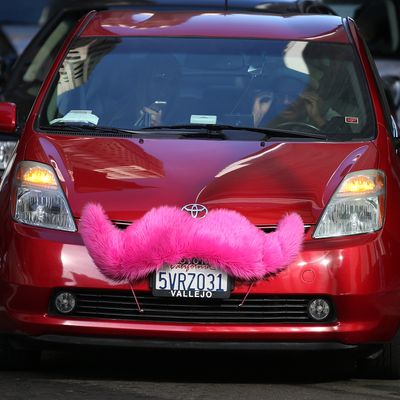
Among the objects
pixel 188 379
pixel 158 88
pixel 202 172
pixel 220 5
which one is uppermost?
pixel 220 5

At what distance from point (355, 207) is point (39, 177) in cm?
140

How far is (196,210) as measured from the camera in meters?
6.89

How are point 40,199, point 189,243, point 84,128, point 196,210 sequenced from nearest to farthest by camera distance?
point 189,243, point 196,210, point 40,199, point 84,128

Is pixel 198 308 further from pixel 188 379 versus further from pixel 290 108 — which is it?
pixel 290 108

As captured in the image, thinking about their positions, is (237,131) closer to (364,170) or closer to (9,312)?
(364,170)

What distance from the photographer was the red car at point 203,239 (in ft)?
22.2

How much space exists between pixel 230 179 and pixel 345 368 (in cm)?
116

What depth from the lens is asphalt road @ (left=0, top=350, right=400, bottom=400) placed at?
6.75 m

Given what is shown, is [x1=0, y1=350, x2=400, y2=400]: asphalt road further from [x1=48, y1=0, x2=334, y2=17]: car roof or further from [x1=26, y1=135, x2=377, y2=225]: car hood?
[x1=48, y1=0, x2=334, y2=17]: car roof

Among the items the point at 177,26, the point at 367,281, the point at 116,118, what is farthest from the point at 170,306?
the point at 177,26

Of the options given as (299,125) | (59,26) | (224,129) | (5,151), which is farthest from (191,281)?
(59,26)

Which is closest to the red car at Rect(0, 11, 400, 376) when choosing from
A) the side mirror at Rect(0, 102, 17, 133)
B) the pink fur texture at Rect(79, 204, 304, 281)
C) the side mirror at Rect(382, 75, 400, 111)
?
the pink fur texture at Rect(79, 204, 304, 281)


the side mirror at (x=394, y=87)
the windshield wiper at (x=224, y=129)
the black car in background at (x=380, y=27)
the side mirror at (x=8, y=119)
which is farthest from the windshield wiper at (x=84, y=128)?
the black car in background at (x=380, y=27)

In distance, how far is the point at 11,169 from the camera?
24.0ft
